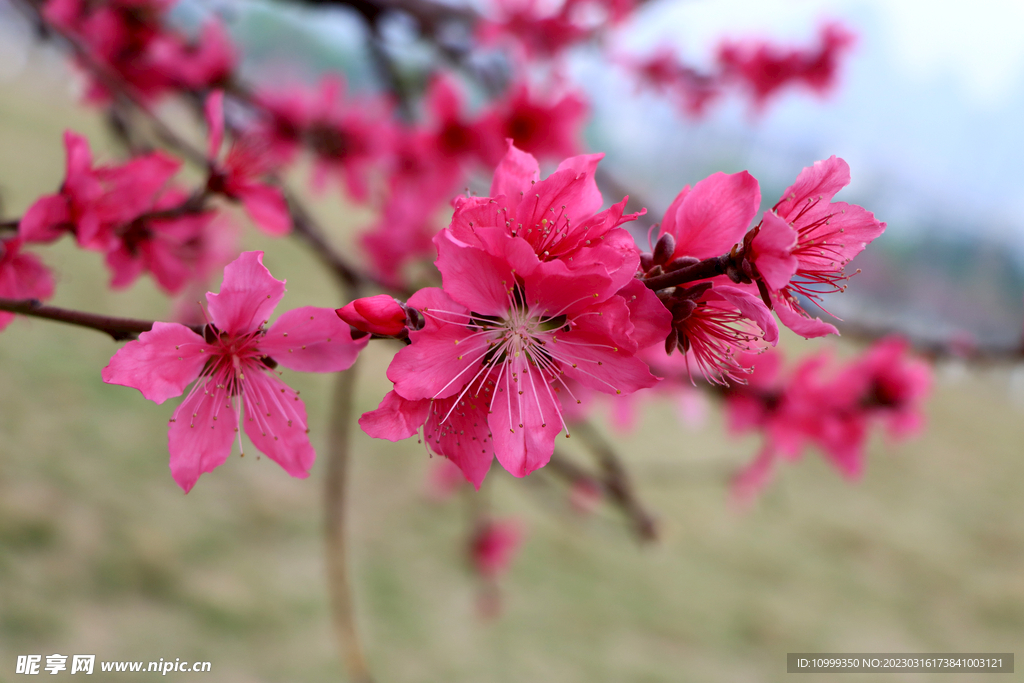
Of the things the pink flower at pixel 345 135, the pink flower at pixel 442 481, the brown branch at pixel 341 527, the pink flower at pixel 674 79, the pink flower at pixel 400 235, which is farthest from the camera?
the pink flower at pixel 442 481

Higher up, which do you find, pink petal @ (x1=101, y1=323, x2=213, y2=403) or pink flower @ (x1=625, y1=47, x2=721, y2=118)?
pink flower @ (x1=625, y1=47, x2=721, y2=118)

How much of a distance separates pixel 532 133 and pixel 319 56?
871 cm

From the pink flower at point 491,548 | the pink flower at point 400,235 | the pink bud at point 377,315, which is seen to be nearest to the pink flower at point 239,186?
the pink bud at point 377,315

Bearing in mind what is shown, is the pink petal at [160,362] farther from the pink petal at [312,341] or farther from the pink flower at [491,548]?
the pink flower at [491,548]

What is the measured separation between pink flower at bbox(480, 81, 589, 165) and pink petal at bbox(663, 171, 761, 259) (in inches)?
26.4

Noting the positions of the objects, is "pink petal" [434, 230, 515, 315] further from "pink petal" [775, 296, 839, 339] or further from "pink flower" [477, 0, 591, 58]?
"pink flower" [477, 0, 591, 58]

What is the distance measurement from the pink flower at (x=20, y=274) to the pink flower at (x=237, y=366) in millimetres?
146

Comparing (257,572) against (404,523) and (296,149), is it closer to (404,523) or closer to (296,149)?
(404,523)

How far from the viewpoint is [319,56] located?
8.44 m

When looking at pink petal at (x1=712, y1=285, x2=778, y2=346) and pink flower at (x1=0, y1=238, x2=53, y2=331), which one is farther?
pink flower at (x1=0, y1=238, x2=53, y2=331)

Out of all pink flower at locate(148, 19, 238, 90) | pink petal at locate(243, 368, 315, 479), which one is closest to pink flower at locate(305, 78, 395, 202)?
pink flower at locate(148, 19, 238, 90)

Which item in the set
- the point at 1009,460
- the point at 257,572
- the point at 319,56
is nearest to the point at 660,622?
the point at 257,572

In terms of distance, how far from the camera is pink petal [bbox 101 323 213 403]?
0.28 m

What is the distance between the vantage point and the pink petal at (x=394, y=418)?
0.87ft
